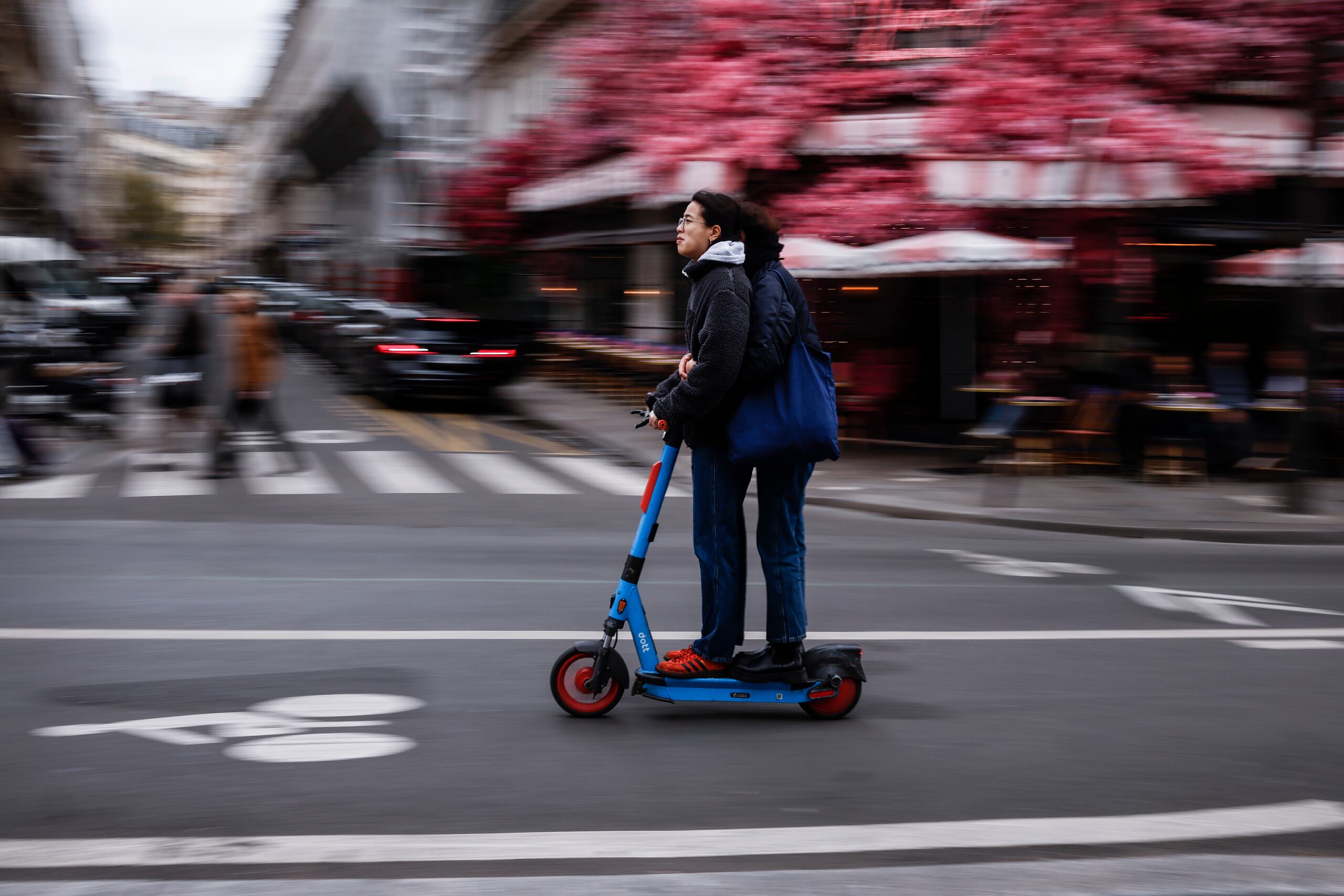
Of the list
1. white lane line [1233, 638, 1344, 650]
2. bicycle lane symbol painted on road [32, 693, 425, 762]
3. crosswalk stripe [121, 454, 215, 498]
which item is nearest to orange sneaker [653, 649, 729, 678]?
bicycle lane symbol painted on road [32, 693, 425, 762]

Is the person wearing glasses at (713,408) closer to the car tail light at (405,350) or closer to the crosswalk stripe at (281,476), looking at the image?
the crosswalk stripe at (281,476)

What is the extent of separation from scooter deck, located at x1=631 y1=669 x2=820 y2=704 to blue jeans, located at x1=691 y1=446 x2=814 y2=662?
0.12m

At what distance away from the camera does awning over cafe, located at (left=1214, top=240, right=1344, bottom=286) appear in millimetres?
14406

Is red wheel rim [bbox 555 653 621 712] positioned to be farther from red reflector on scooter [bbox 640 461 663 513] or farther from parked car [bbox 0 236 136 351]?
parked car [bbox 0 236 136 351]

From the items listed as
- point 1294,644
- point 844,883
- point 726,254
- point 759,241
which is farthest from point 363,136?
point 844,883

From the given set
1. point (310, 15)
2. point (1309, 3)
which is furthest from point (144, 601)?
point (310, 15)

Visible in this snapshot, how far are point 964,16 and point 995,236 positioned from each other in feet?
14.1

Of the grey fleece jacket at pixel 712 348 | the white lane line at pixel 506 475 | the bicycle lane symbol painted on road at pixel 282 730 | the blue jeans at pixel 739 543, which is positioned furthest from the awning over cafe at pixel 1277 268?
the bicycle lane symbol painted on road at pixel 282 730

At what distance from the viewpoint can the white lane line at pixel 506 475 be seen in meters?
12.7

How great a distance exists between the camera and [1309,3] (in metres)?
11.5

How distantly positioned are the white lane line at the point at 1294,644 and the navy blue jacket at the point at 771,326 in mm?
3101

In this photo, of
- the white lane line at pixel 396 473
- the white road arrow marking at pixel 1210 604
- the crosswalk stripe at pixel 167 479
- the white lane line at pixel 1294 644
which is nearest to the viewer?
the white lane line at pixel 1294 644

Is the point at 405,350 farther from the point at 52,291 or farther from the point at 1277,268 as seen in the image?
the point at 52,291

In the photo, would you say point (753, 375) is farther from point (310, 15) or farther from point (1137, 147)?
point (310, 15)
